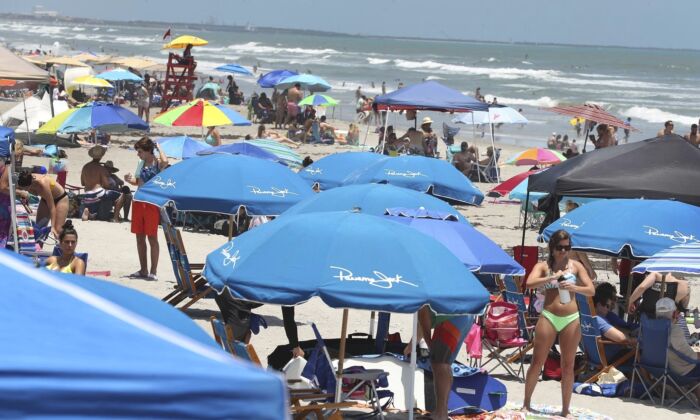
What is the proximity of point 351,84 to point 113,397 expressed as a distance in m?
60.4

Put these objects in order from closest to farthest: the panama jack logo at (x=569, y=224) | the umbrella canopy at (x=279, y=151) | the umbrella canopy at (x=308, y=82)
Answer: the panama jack logo at (x=569, y=224) → the umbrella canopy at (x=279, y=151) → the umbrella canopy at (x=308, y=82)

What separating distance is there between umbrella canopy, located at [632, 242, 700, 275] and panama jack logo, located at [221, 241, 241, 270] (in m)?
3.16

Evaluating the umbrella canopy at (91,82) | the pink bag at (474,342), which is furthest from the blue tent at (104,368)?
the umbrella canopy at (91,82)

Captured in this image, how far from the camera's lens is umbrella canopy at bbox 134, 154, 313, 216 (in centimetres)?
902

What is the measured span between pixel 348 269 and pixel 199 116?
40.1 ft

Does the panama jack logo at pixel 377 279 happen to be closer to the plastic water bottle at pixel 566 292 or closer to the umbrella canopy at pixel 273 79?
the plastic water bottle at pixel 566 292

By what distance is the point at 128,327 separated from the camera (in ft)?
8.39

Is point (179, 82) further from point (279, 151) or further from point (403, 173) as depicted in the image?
point (403, 173)

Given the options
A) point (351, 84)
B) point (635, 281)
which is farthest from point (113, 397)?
point (351, 84)

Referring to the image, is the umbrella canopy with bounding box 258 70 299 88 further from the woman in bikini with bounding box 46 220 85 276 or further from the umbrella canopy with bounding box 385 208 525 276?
the umbrella canopy with bounding box 385 208 525 276

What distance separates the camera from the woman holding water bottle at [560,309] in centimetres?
738

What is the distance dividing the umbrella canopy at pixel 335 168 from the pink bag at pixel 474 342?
411 centimetres

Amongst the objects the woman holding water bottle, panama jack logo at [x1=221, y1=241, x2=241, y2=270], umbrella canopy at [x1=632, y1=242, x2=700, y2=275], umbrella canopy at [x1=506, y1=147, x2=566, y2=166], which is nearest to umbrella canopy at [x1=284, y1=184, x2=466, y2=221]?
the woman holding water bottle

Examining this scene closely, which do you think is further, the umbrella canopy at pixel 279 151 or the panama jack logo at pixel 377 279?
the umbrella canopy at pixel 279 151
